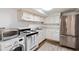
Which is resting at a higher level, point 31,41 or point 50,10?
point 50,10

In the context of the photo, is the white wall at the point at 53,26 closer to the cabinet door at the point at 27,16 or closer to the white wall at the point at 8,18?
the cabinet door at the point at 27,16

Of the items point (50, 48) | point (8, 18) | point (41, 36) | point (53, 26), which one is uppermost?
point (8, 18)

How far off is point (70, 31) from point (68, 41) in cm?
14

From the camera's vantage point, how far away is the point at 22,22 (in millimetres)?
1148

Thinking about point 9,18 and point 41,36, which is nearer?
point 9,18

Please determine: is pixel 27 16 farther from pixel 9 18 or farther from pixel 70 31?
pixel 70 31

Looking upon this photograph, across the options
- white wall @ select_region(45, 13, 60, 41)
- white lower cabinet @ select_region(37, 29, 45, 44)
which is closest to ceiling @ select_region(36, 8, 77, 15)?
white wall @ select_region(45, 13, 60, 41)

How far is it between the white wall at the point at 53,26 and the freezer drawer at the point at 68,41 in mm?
73

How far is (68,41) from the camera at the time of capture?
3.82 feet

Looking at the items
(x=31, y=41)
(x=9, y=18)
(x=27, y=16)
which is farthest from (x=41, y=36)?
(x=9, y=18)

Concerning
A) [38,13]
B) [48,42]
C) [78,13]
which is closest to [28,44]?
[48,42]

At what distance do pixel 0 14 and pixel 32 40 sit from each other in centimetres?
52

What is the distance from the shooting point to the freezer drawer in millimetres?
1133
